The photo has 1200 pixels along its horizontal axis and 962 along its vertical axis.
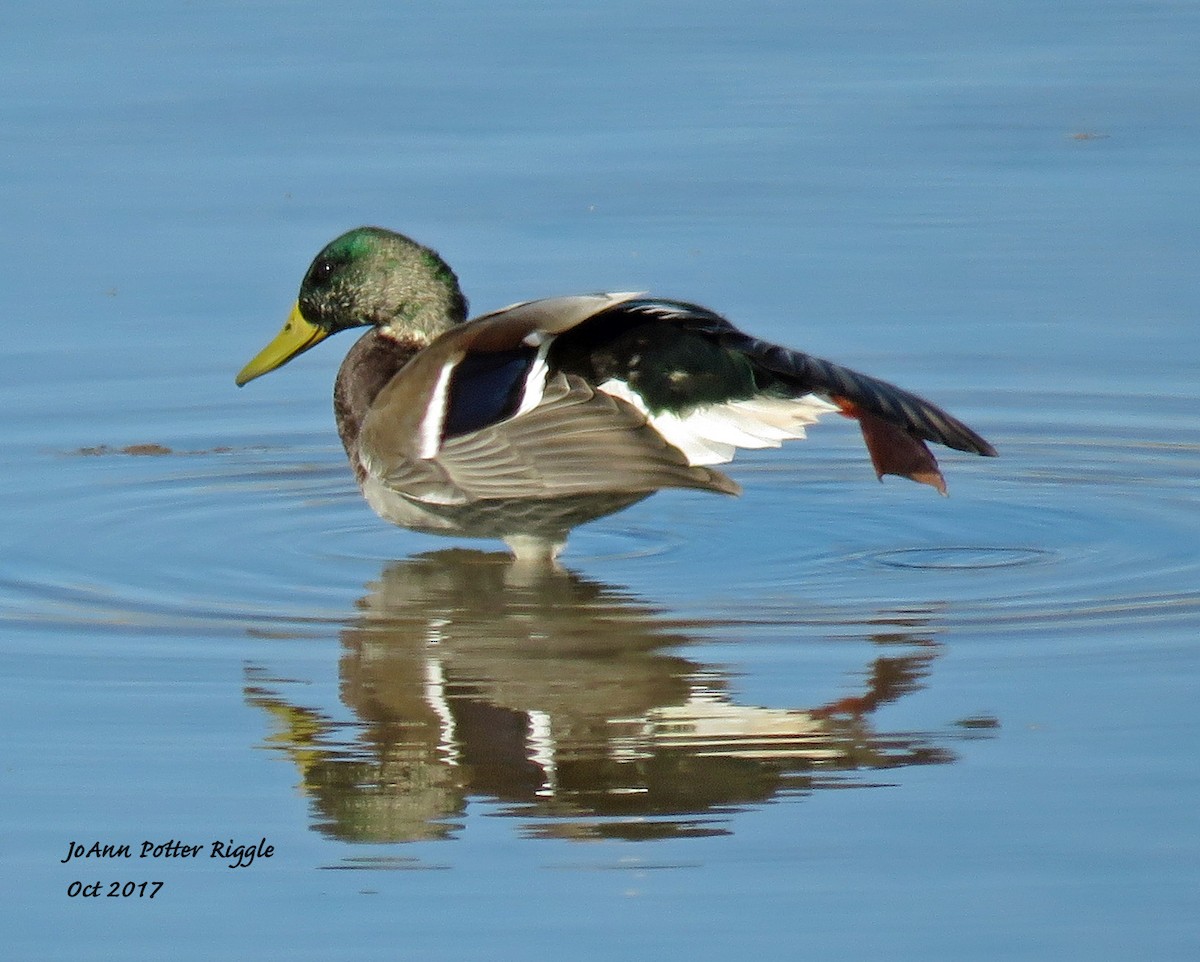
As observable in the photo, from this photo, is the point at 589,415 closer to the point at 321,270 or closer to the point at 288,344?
the point at 321,270

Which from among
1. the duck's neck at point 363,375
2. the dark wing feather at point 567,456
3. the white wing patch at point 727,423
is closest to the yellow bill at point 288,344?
the duck's neck at point 363,375

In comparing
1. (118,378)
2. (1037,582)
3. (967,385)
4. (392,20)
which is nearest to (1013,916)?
(1037,582)

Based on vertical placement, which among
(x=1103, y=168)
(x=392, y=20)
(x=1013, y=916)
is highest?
(x=392, y=20)

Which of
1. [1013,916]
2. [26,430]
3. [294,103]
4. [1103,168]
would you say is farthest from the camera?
[294,103]

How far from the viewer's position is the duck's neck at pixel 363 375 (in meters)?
8.04

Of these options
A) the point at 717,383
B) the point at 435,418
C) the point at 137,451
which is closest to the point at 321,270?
the point at 137,451

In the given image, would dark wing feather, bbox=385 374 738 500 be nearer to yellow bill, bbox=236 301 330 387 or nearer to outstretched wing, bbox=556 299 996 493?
outstretched wing, bbox=556 299 996 493

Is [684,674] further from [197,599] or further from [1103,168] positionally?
[1103,168]

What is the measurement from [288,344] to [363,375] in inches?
22.6

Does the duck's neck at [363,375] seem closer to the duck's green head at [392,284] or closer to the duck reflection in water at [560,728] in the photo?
the duck's green head at [392,284]

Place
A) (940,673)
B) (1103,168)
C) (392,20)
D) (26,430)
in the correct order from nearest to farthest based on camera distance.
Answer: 1. (940,673)
2. (26,430)
3. (1103,168)
4. (392,20)

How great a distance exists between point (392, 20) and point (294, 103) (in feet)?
5.76

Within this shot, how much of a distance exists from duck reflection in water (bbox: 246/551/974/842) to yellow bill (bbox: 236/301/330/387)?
1715mm

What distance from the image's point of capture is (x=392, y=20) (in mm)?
14008
